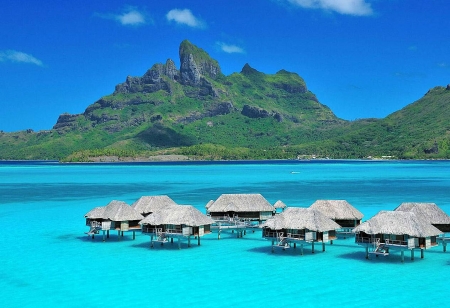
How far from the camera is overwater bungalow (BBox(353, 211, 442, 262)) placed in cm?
3397

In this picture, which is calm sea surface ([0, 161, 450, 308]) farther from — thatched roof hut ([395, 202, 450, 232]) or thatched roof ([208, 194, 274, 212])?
thatched roof ([208, 194, 274, 212])

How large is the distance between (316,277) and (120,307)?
1161 centimetres

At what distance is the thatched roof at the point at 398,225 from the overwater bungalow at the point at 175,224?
11549 millimetres

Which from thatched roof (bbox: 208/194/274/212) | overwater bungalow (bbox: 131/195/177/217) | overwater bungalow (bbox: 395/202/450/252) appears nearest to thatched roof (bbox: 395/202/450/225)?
overwater bungalow (bbox: 395/202/450/252)

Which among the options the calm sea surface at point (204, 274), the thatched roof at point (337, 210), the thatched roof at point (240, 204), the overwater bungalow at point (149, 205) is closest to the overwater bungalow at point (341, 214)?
the thatched roof at point (337, 210)

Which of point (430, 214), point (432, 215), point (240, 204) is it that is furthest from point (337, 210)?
point (240, 204)

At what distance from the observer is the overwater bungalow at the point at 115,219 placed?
42406mm

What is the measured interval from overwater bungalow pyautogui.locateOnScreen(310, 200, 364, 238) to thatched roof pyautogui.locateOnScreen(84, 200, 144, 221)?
1445cm

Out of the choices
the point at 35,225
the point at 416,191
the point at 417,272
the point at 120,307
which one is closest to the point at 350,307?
the point at 417,272

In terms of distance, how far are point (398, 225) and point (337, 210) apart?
9.26 meters

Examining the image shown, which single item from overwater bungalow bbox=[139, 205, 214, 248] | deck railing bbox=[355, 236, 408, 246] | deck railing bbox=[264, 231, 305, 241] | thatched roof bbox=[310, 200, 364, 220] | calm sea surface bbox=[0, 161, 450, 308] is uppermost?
thatched roof bbox=[310, 200, 364, 220]

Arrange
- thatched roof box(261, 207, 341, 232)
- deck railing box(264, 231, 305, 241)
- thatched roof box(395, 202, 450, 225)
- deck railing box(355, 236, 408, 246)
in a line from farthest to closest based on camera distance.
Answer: thatched roof box(395, 202, 450, 225)
deck railing box(264, 231, 305, 241)
thatched roof box(261, 207, 341, 232)
deck railing box(355, 236, 408, 246)

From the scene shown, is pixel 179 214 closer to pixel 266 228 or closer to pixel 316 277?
pixel 266 228

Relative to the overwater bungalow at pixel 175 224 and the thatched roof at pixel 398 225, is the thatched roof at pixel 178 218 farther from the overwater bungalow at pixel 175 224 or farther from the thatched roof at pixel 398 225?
the thatched roof at pixel 398 225
